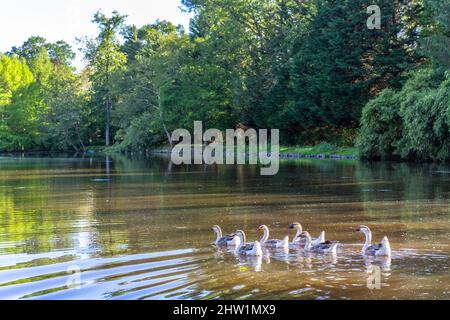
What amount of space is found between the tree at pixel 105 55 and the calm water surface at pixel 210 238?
60.3 m

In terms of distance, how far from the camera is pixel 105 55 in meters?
91.1

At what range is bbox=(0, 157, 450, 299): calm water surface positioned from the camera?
11281 mm

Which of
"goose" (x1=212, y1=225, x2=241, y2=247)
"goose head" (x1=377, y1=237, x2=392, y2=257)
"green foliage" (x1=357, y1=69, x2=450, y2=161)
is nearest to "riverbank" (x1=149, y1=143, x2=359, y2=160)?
"green foliage" (x1=357, y1=69, x2=450, y2=161)

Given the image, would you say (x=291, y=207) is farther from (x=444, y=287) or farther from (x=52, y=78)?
(x=52, y=78)

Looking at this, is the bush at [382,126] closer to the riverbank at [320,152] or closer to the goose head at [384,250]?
the riverbank at [320,152]

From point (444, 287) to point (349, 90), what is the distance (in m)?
45.4

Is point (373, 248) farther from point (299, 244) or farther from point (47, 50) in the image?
point (47, 50)

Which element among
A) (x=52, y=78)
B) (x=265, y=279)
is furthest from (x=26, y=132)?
(x=265, y=279)

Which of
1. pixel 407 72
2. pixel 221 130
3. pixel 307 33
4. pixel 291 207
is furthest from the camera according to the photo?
pixel 221 130

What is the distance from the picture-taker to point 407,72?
5284 cm

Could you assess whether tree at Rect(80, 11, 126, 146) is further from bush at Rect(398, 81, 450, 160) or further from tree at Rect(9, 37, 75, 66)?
bush at Rect(398, 81, 450, 160)

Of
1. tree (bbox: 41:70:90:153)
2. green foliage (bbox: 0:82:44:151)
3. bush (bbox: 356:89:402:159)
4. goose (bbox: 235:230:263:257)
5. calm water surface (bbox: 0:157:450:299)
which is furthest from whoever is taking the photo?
green foliage (bbox: 0:82:44:151)

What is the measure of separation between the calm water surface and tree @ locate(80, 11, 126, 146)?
6031cm

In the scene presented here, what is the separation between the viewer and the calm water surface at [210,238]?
1128 cm
